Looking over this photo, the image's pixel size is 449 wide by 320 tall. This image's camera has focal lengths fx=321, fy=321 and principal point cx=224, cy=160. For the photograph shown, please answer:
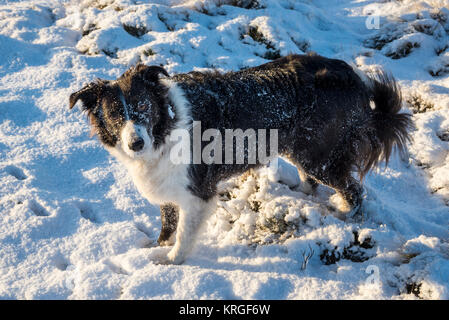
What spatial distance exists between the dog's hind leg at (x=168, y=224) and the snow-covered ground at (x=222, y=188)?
0.52 ft

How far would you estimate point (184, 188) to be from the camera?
2918 millimetres

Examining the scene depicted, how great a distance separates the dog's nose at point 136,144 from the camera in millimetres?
2436

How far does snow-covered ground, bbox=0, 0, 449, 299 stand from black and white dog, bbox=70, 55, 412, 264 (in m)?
0.47

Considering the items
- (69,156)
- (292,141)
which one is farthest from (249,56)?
(69,156)

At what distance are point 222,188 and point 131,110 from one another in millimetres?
1858

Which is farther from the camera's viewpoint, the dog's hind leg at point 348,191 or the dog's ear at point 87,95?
the dog's hind leg at point 348,191

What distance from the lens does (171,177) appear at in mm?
2865

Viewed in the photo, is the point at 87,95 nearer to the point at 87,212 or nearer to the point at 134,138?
the point at 134,138

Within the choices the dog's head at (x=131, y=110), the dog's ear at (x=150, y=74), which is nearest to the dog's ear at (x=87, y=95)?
the dog's head at (x=131, y=110)

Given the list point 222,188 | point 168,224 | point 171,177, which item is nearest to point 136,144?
point 171,177

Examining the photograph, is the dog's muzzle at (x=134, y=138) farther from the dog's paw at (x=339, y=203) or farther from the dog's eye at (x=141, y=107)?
the dog's paw at (x=339, y=203)

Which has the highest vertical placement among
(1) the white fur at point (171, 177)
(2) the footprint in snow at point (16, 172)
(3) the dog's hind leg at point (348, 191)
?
(1) the white fur at point (171, 177)
